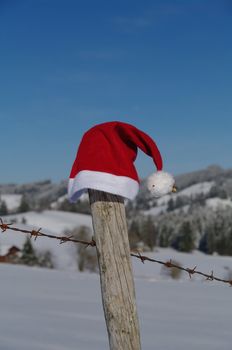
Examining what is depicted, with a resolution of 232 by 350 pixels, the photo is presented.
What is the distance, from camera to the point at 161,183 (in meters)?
3.11

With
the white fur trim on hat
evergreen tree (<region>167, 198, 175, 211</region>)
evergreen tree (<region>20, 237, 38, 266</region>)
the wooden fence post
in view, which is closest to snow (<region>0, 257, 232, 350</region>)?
the wooden fence post

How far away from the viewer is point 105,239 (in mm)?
2979

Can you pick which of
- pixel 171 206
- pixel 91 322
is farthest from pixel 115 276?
pixel 171 206

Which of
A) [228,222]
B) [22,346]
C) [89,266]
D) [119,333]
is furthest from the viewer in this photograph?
[228,222]

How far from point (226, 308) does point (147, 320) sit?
4821 millimetres

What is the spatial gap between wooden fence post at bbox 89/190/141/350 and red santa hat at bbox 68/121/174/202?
130mm

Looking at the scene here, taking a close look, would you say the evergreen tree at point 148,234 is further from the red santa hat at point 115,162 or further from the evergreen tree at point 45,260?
the red santa hat at point 115,162

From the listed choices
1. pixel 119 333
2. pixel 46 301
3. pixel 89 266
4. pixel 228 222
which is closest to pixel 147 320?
pixel 46 301

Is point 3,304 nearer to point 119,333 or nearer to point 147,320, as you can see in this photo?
point 147,320

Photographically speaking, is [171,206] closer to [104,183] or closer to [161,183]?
[161,183]

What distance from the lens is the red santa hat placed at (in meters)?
3.03

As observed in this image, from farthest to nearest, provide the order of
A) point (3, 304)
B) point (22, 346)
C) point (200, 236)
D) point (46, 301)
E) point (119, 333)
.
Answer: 1. point (200, 236)
2. point (46, 301)
3. point (3, 304)
4. point (22, 346)
5. point (119, 333)

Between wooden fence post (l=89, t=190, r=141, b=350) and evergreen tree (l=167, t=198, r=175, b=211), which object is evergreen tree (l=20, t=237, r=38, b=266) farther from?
evergreen tree (l=167, t=198, r=175, b=211)

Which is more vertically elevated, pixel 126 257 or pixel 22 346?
pixel 126 257
